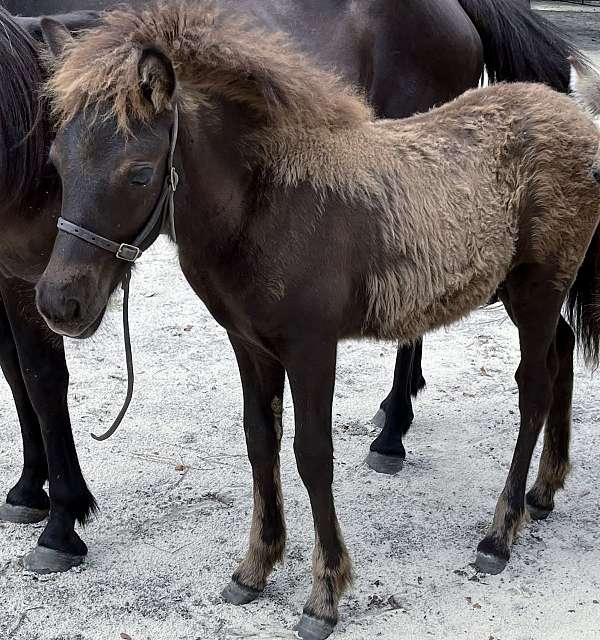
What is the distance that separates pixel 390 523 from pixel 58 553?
48.0 inches

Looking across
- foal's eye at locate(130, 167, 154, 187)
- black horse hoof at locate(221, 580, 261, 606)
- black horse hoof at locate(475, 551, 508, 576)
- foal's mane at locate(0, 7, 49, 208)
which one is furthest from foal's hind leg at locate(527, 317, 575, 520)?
foal's mane at locate(0, 7, 49, 208)

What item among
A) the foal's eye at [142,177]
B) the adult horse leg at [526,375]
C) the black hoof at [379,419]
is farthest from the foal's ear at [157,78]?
the black hoof at [379,419]

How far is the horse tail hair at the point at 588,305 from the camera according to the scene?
3.28 meters

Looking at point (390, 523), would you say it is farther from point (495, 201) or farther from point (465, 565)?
point (495, 201)

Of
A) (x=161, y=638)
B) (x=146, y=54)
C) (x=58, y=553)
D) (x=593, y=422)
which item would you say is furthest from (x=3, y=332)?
(x=593, y=422)

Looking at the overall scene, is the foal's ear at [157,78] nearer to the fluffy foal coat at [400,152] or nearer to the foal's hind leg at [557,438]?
the fluffy foal coat at [400,152]

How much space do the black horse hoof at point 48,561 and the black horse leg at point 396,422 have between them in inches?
51.4

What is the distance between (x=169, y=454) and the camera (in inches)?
155

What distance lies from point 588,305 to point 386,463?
1062mm

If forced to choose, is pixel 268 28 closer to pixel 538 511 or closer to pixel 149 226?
pixel 149 226

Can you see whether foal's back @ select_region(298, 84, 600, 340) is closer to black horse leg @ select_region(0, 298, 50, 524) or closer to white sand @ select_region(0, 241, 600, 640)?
white sand @ select_region(0, 241, 600, 640)

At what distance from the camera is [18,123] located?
2803mm

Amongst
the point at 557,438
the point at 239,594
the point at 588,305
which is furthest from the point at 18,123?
the point at 557,438

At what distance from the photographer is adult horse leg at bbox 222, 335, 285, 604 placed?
113 inches
